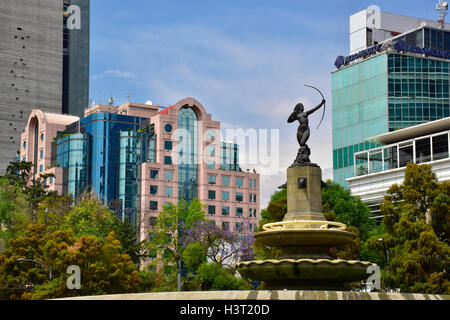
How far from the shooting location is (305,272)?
917 inches

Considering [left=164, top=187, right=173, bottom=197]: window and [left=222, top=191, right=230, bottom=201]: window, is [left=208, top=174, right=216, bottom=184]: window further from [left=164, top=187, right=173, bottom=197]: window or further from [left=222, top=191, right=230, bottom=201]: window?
[left=164, top=187, right=173, bottom=197]: window

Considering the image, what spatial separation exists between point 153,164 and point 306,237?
255ft

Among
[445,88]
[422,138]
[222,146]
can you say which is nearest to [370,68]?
[445,88]

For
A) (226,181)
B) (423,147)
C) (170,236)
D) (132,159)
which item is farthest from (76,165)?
(423,147)

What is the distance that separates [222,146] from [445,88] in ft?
108

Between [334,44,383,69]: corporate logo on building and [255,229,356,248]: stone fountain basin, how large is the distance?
275ft

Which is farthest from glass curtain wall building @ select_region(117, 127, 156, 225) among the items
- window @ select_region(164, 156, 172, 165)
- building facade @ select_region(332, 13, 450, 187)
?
building facade @ select_region(332, 13, 450, 187)

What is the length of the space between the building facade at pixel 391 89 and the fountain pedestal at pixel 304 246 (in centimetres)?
7445

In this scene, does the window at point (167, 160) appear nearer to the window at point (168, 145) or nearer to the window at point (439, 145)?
the window at point (168, 145)

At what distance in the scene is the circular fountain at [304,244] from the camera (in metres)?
23.3

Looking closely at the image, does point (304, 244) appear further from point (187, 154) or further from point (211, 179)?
point (211, 179)

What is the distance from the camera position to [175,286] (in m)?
62.5

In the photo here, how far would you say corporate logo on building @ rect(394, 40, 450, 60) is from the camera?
102m

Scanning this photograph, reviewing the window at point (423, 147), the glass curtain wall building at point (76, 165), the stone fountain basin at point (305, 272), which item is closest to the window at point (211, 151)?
the glass curtain wall building at point (76, 165)
